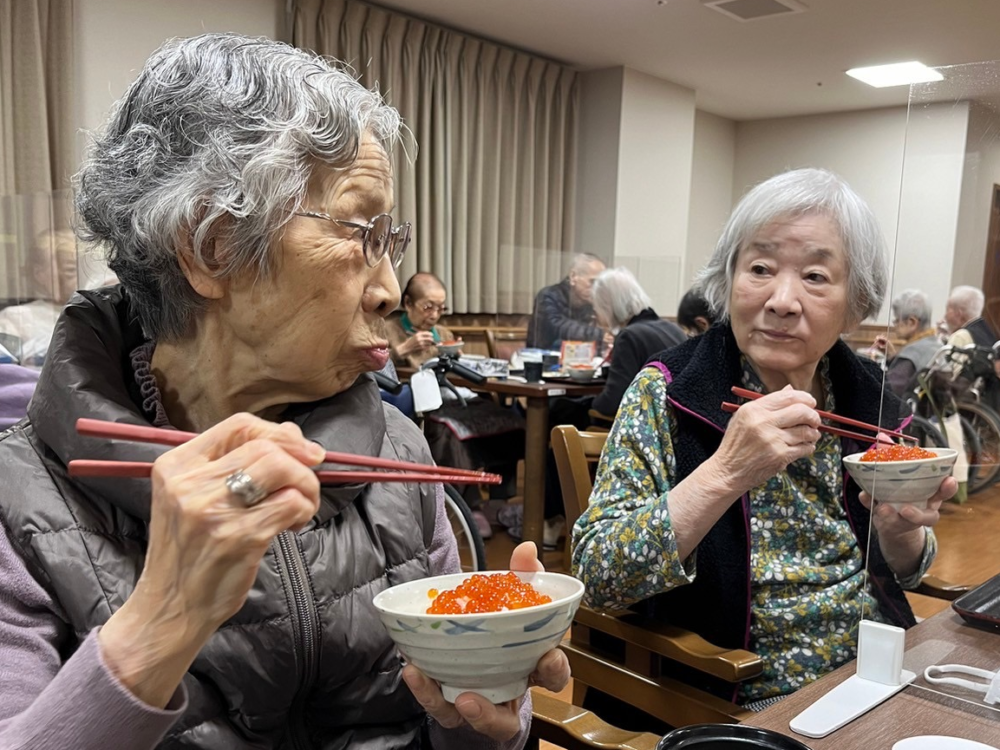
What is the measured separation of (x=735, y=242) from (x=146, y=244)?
40.3 inches

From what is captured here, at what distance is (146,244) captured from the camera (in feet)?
3.00

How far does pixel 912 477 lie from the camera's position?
1091 mm

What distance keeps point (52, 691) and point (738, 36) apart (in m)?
6.22

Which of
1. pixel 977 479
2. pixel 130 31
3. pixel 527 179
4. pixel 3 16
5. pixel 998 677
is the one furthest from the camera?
pixel 527 179

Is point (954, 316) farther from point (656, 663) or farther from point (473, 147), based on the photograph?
point (473, 147)

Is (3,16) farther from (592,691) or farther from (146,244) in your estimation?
(592,691)

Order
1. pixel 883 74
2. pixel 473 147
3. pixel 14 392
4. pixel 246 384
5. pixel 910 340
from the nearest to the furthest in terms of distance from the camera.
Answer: pixel 246 384
pixel 910 340
pixel 14 392
pixel 473 147
pixel 883 74

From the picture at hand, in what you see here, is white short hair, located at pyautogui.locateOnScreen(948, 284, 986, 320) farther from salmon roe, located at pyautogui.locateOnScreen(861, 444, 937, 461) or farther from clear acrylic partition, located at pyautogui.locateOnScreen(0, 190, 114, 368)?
clear acrylic partition, located at pyautogui.locateOnScreen(0, 190, 114, 368)

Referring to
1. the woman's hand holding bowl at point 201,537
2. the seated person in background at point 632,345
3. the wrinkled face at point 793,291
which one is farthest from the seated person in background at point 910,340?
the seated person in background at point 632,345

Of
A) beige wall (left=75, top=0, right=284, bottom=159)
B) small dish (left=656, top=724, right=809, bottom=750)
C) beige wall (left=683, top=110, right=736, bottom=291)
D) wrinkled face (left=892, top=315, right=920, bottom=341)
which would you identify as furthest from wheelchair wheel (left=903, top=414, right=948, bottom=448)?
beige wall (left=683, top=110, right=736, bottom=291)

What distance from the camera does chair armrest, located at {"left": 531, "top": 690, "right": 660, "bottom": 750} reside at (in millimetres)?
1015

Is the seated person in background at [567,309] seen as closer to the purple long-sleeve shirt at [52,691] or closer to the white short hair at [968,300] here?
the white short hair at [968,300]

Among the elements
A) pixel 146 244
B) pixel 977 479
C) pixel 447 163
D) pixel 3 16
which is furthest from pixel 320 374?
pixel 447 163

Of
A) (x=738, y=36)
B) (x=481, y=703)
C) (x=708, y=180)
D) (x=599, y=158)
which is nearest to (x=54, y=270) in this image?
(x=481, y=703)
